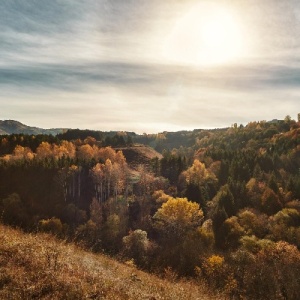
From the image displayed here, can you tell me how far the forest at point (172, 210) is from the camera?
7156 cm

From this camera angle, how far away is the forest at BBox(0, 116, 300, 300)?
71.6 metres

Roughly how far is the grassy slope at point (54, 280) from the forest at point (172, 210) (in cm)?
3903

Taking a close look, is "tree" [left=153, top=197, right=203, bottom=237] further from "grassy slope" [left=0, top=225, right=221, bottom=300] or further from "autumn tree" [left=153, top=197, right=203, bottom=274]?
"grassy slope" [left=0, top=225, right=221, bottom=300]

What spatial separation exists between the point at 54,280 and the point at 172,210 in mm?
95079

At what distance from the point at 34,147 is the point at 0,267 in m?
177

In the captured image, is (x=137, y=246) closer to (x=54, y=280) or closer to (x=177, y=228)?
(x=177, y=228)

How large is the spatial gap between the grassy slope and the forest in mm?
39034

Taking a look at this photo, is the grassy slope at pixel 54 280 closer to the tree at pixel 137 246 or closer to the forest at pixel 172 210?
the forest at pixel 172 210

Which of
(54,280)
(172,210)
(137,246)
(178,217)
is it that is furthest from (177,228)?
(54,280)

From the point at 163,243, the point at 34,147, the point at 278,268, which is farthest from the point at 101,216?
the point at 34,147

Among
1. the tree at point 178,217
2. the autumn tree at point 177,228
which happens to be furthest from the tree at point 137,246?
the tree at point 178,217

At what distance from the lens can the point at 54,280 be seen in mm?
12477

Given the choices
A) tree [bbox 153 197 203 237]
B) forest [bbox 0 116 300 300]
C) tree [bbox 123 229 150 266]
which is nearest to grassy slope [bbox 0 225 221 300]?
forest [bbox 0 116 300 300]

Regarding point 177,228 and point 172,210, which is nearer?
point 177,228
